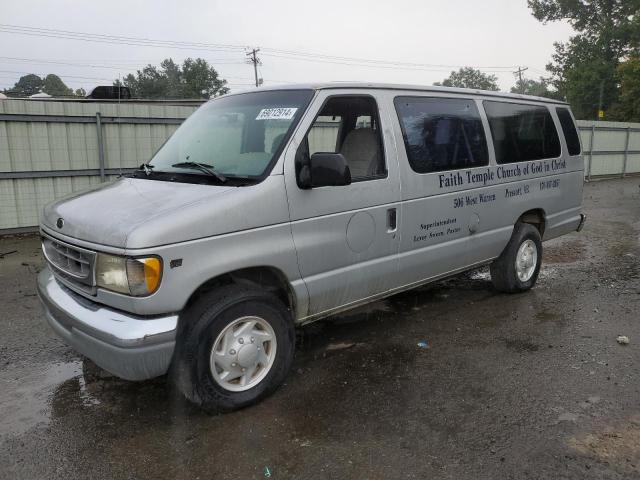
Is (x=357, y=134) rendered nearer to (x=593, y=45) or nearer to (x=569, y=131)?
(x=569, y=131)

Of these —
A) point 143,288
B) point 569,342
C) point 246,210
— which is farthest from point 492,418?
point 143,288

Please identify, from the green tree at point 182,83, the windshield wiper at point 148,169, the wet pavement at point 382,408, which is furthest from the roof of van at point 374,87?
the green tree at point 182,83

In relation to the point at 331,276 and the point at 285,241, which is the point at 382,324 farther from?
the point at 285,241

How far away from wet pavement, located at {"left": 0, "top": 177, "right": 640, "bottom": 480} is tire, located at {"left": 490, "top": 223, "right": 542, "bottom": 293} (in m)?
0.32

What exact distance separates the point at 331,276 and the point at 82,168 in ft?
23.0

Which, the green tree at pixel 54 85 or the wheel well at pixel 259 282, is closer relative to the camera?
the wheel well at pixel 259 282

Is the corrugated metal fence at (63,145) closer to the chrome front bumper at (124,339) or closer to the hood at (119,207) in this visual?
the hood at (119,207)

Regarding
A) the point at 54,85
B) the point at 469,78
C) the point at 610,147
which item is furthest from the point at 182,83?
the point at 610,147

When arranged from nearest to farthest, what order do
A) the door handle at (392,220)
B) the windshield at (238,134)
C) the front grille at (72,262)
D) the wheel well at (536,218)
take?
the front grille at (72,262) < the windshield at (238,134) < the door handle at (392,220) < the wheel well at (536,218)

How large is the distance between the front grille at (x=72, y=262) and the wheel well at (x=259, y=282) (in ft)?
2.01

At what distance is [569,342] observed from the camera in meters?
4.50

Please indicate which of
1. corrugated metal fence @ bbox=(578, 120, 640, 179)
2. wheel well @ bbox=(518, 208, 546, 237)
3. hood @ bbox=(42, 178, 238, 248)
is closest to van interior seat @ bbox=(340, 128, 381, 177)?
hood @ bbox=(42, 178, 238, 248)

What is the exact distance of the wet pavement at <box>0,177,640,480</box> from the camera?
287 cm

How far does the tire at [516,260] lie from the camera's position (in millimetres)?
5523
